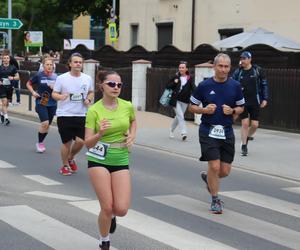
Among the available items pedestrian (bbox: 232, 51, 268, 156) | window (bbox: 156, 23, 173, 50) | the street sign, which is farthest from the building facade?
pedestrian (bbox: 232, 51, 268, 156)

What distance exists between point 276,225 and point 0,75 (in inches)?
466

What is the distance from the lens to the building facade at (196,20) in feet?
81.0

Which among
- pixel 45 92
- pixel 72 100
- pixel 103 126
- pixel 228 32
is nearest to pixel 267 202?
pixel 72 100

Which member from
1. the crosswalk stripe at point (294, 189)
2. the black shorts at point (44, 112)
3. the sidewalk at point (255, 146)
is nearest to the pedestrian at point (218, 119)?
the crosswalk stripe at point (294, 189)

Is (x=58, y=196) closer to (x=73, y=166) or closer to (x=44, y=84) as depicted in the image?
(x=73, y=166)

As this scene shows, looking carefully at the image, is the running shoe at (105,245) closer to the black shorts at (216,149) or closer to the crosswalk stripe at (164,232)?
the crosswalk stripe at (164,232)

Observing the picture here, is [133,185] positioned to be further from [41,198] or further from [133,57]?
[133,57]

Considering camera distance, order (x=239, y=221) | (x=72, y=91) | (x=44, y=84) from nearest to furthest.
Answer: (x=239, y=221), (x=72, y=91), (x=44, y=84)

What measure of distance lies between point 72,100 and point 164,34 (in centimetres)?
2273

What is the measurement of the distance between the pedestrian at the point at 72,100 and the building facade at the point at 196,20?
51.4ft

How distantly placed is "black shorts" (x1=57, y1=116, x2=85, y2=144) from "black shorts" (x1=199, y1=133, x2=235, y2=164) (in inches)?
103

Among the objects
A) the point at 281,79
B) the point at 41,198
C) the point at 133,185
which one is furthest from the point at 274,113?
the point at 41,198

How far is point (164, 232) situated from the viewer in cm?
665

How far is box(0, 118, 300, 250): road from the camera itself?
6.33m
